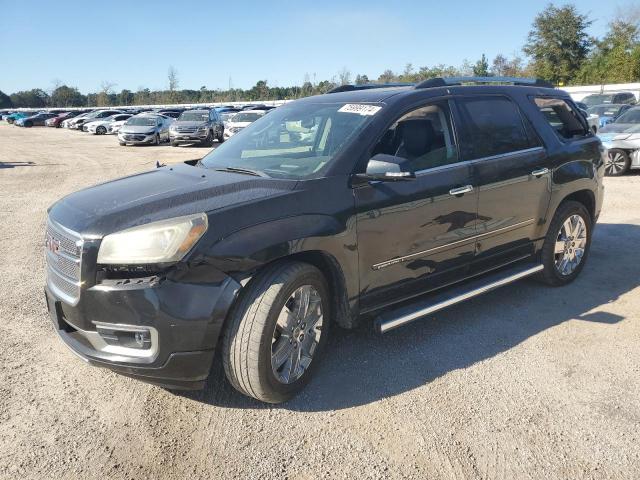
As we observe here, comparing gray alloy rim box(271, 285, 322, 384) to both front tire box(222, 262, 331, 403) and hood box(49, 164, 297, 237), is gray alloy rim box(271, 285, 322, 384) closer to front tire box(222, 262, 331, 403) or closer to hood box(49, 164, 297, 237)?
front tire box(222, 262, 331, 403)

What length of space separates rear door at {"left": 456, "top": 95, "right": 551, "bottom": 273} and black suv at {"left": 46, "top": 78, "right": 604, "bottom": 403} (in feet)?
0.05

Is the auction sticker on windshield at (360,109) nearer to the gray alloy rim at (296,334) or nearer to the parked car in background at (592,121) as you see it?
the gray alloy rim at (296,334)

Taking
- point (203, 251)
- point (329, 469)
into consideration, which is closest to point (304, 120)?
point (203, 251)

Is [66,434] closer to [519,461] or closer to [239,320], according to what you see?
[239,320]

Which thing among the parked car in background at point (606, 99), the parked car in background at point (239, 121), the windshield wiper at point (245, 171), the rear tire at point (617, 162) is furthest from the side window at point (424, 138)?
the parked car in background at point (606, 99)

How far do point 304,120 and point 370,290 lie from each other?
1.49 m

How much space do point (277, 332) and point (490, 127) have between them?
2529 millimetres

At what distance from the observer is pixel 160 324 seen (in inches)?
108

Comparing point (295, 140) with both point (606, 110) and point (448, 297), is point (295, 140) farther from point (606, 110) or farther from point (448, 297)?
point (606, 110)

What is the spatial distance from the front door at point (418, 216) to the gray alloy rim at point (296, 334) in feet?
1.23

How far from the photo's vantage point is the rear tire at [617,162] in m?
12.1

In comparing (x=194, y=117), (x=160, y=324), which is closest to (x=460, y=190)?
(x=160, y=324)

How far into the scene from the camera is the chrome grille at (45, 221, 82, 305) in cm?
292

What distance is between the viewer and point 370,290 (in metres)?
3.53
